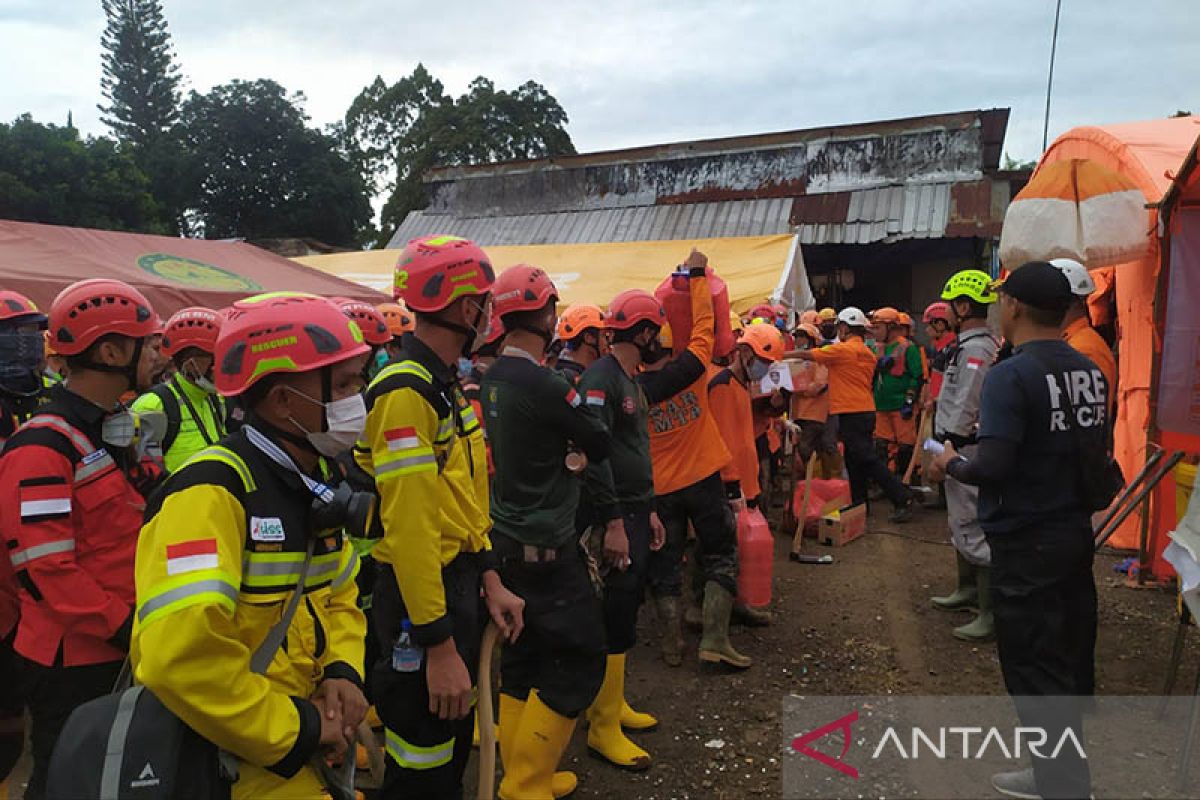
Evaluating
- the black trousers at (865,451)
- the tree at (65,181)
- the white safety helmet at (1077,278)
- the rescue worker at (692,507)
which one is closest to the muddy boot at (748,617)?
the rescue worker at (692,507)

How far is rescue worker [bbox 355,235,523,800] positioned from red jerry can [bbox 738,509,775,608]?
3.13 meters

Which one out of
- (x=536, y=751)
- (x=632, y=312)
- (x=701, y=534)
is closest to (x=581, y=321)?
(x=632, y=312)

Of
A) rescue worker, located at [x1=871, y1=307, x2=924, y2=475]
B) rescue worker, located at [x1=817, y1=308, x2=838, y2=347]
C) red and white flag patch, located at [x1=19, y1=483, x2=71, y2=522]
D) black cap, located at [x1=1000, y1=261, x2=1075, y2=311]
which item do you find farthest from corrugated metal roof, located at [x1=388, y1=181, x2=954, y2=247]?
red and white flag patch, located at [x1=19, y1=483, x2=71, y2=522]

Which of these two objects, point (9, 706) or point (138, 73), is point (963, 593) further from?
point (138, 73)

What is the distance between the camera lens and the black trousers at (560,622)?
343cm

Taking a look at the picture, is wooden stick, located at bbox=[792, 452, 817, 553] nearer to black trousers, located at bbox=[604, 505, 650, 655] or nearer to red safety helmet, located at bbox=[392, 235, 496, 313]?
black trousers, located at bbox=[604, 505, 650, 655]

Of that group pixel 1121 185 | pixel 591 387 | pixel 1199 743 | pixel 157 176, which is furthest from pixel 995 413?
pixel 157 176

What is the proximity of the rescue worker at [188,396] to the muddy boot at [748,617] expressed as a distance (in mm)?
3923

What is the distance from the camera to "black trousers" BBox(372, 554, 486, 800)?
2.73 m

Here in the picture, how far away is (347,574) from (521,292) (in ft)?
5.31

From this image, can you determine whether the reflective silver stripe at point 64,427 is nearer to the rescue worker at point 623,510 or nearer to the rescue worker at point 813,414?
the rescue worker at point 623,510

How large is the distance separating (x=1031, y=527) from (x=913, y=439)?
7.62m

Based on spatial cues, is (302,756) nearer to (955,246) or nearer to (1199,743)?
(1199,743)

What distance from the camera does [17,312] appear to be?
165 inches
